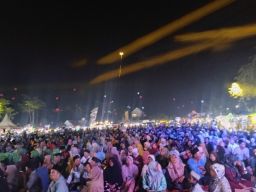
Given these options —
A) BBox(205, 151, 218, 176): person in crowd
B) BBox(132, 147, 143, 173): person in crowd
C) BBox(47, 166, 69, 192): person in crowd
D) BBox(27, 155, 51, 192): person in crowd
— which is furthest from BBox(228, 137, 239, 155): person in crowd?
BBox(27, 155, 51, 192): person in crowd

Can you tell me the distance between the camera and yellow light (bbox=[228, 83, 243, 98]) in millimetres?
4363

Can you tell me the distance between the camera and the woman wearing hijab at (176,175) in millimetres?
3484

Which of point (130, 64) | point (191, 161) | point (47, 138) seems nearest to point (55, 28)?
point (130, 64)

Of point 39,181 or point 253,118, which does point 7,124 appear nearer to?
point 39,181

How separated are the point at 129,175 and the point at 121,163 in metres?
0.14

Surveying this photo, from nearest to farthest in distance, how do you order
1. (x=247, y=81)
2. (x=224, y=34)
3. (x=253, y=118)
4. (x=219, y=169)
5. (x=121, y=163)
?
1. (x=219, y=169)
2. (x=121, y=163)
3. (x=253, y=118)
4. (x=224, y=34)
5. (x=247, y=81)

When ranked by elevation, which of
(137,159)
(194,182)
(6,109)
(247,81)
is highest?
(247,81)

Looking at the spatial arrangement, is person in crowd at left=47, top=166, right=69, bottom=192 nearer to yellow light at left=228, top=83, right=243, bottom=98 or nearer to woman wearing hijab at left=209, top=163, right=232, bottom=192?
woman wearing hijab at left=209, top=163, right=232, bottom=192

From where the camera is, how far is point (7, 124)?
11.3 ft

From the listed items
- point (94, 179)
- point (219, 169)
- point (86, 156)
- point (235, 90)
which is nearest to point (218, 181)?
point (219, 169)

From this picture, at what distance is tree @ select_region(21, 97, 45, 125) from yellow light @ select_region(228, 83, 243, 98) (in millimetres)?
2377

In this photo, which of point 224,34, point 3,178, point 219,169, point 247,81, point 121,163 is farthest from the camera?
point 247,81

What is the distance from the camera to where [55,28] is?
13.5 feet

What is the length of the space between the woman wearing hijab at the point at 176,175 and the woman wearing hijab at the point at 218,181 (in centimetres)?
26
